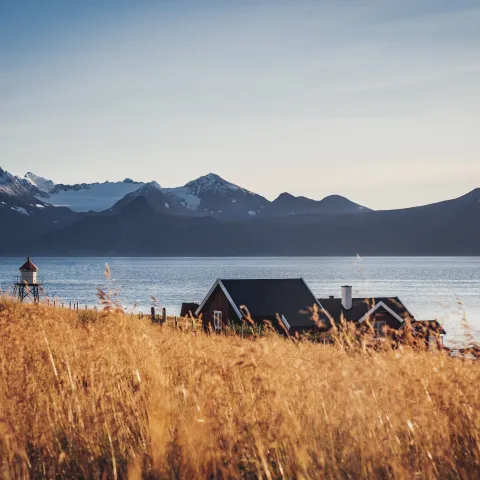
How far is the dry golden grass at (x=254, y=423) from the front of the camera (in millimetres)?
4102

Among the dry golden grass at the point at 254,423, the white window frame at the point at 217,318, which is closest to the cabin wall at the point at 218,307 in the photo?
the white window frame at the point at 217,318

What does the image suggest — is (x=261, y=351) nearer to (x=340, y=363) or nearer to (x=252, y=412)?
(x=252, y=412)

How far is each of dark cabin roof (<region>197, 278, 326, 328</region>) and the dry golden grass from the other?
32173mm

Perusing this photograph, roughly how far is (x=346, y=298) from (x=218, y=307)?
8.22 meters

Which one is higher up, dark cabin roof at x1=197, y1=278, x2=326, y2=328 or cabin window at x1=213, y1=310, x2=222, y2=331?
dark cabin roof at x1=197, y1=278, x2=326, y2=328

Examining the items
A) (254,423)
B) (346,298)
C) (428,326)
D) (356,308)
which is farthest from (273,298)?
(254,423)

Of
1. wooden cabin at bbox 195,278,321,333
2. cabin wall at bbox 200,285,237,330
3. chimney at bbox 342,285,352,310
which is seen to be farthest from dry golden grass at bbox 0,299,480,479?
chimney at bbox 342,285,352,310

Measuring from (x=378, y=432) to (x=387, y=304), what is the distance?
1487 inches

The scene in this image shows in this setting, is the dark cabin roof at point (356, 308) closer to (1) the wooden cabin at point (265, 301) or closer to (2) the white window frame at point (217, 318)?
(1) the wooden cabin at point (265, 301)

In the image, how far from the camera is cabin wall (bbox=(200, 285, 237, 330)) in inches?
1581

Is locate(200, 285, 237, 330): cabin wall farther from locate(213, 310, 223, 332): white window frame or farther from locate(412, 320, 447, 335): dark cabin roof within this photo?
Result: locate(412, 320, 447, 335): dark cabin roof

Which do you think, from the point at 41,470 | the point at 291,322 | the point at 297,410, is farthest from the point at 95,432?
the point at 291,322

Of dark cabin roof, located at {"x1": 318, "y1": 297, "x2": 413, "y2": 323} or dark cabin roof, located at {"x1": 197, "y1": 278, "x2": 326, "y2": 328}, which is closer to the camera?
dark cabin roof, located at {"x1": 197, "y1": 278, "x2": 326, "y2": 328}

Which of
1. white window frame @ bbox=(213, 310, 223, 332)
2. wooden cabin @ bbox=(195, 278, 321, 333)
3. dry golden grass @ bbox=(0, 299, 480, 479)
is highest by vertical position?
dry golden grass @ bbox=(0, 299, 480, 479)
